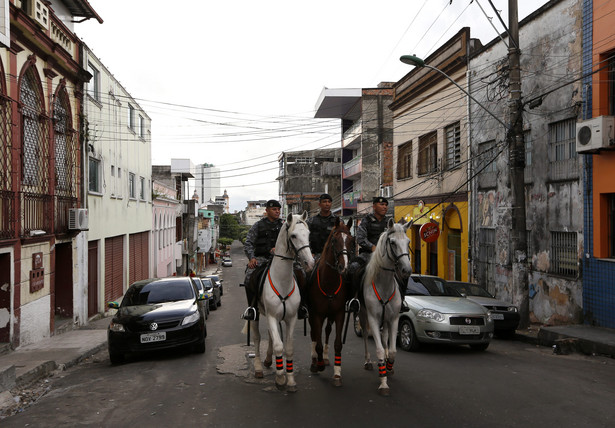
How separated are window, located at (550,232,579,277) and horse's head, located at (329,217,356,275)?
9.38 m

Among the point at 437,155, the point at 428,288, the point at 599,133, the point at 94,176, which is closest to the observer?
the point at 428,288

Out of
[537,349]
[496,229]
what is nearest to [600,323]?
[537,349]

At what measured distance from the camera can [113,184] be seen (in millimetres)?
20969

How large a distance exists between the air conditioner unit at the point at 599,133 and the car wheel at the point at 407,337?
20.5 ft

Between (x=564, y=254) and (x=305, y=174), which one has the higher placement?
(x=305, y=174)

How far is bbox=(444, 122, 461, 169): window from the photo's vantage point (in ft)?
66.9

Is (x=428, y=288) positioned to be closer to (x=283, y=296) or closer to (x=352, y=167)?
(x=283, y=296)

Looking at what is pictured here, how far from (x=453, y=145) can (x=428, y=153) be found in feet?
9.31

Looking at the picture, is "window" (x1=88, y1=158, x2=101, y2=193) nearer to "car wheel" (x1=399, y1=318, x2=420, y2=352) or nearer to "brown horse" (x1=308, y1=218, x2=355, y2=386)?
"car wheel" (x1=399, y1=318, x2=420, y2=352)

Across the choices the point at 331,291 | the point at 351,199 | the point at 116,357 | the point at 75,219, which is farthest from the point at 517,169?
the point at 351,199

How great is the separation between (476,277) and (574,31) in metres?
9.17

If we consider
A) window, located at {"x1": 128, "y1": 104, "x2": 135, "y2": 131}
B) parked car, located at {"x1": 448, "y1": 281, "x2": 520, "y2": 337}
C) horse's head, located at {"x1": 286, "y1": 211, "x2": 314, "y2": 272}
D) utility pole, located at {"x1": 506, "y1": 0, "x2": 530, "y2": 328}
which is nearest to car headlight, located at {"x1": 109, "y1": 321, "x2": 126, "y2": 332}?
horse's head, located at {"x1": 286, "y1": 211, "x2": 314, "y2": 272}

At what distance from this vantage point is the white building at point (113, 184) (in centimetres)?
1820

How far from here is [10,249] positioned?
10.6 metres
